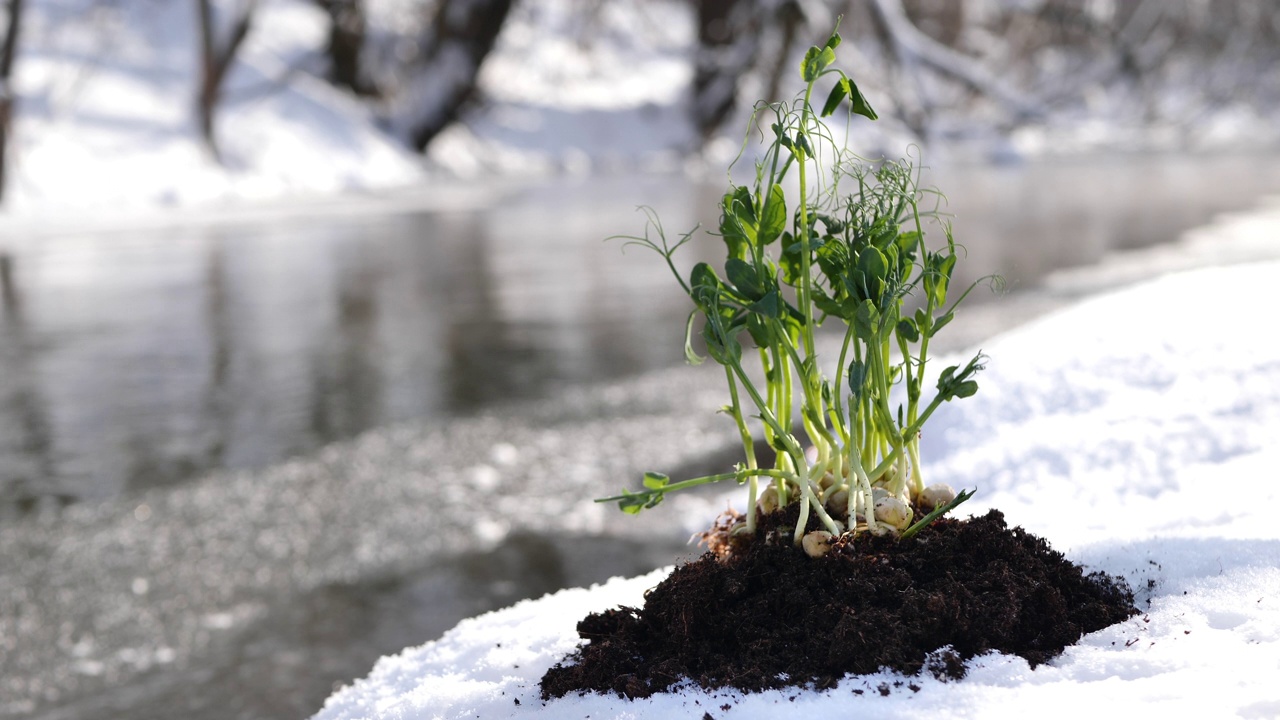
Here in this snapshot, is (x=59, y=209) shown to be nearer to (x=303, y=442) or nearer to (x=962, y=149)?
(x=303, y=442)

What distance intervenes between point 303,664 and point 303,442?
1905mm

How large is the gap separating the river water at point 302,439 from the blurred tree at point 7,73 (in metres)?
2.54

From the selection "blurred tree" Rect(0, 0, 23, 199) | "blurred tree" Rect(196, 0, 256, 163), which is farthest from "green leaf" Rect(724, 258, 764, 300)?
"blurred tree" Rect(196, 0, 256, 163)

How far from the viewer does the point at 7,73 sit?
12578 millimetres

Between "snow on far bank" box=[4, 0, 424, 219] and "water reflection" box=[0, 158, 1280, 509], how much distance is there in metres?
1.92

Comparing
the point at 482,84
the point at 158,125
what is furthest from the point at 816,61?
the point at 482,84

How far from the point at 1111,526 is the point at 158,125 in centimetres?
1491

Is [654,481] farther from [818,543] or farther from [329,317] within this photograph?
[329,317]

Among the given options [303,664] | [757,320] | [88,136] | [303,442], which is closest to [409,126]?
[88,136]

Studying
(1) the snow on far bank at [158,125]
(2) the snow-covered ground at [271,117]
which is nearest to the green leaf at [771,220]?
(2) the snow-covered ground at [271,117]

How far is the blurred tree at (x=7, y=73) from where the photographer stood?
12.1 meters

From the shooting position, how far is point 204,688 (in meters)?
2.73

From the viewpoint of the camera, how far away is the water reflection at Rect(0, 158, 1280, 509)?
483 centimetres

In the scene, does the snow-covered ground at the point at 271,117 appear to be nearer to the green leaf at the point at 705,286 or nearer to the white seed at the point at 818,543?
the green leaf at the point at 705,286
